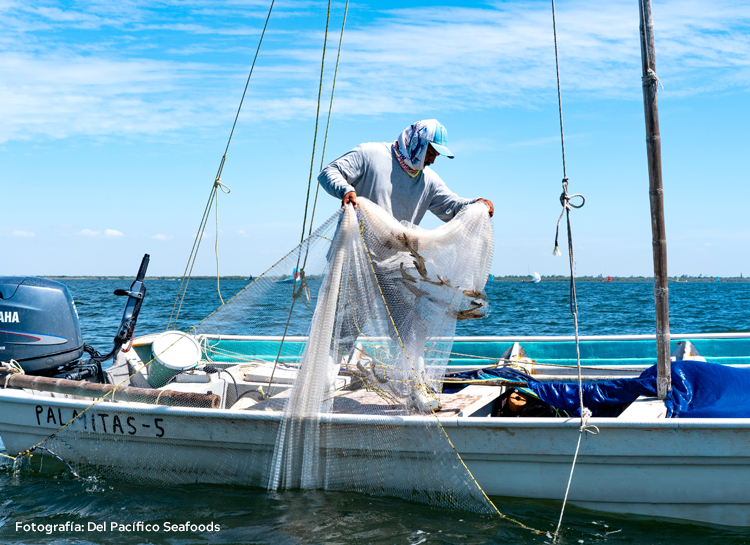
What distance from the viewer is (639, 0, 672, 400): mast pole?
165 inches

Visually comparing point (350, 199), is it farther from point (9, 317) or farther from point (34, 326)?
point (9, 317)

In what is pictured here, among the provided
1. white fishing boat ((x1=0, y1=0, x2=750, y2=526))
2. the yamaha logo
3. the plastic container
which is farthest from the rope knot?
the yamaha logo

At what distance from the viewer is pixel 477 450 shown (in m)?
3.88

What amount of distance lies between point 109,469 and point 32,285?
5.87 ft

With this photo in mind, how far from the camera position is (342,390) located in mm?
4410

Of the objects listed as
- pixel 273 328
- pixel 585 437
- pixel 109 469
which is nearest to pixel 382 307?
pixel 273 328

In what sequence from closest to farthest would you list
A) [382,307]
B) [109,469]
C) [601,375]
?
[382,307] → [109,469] → [601,375]

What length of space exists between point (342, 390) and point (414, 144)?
1799mm

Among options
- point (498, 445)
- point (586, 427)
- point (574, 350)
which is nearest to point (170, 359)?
point (498, 445)

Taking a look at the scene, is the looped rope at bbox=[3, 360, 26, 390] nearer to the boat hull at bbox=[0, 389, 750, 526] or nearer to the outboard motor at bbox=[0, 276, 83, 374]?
the outboard motor at bbox=[0, 276, 83, 374]

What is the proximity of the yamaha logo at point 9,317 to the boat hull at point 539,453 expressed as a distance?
3.57 feet

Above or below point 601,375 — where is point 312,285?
above

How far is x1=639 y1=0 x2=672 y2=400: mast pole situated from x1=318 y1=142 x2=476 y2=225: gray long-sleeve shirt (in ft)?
4.08

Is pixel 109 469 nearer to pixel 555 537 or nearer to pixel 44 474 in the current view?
pixel 44 474
